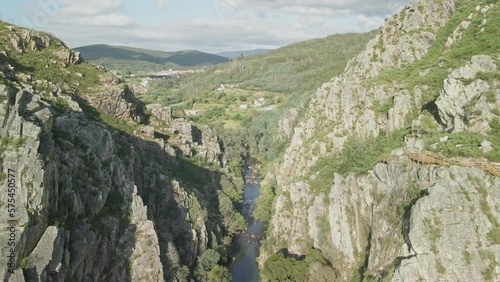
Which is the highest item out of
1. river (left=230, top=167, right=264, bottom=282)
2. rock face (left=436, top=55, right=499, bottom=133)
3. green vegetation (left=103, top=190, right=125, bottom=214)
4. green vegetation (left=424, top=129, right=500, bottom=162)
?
rock face (left=436, top=55, right=499, bottom=133)

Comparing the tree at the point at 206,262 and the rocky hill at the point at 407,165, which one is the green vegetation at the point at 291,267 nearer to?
the rocky hill at the point at 407,165

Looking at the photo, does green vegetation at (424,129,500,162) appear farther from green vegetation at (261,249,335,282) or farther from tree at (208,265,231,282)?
tree at (208,265,231,282)

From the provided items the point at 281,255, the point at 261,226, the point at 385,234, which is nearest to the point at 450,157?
the point at 385,234

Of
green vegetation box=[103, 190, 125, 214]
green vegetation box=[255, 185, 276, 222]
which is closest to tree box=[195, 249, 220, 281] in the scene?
green vegetation box=[103, 190, 125, 214]

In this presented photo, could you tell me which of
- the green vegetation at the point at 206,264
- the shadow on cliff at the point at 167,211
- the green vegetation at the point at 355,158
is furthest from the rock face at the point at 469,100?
the shadow on cliff at the point at 167,211

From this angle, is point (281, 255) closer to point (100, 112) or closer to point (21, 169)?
point (21, 169)

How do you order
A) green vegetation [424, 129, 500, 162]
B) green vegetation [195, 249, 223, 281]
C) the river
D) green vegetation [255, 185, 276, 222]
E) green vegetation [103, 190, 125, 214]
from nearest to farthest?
green vegetation [424, 129, 500, 162] < green vegetation [103, 190, 125, 214] < green vegetation [195, 249, 223, 281] < the river < green vegetation [255, 185, 276, 222]

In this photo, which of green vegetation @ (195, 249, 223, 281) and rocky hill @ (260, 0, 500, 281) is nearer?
rocky hill @ (260, 0, 500, 281)
